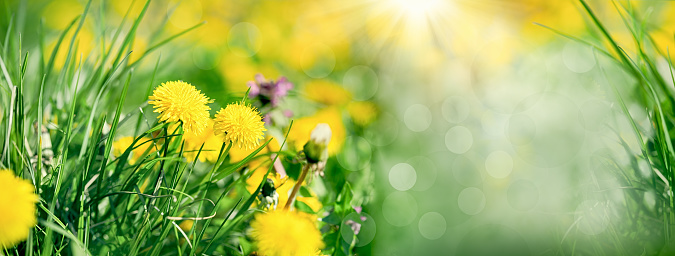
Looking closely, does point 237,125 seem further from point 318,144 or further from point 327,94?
point 327,94

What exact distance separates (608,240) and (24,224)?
40 cm

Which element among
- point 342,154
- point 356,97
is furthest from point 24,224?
point 356,97

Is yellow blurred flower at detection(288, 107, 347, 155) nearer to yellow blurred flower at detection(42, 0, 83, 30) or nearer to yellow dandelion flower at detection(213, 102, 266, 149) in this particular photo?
yellow dandelion flower at detection(213, 102, 266, 149)

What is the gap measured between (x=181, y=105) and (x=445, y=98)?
3.30 feet

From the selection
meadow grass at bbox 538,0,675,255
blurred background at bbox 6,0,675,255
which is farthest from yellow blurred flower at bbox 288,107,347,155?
meadow grass at bbox 538,0,675,255

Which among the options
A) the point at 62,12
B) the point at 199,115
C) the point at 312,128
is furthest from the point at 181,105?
the point at 62,12

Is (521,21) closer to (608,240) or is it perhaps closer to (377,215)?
(377,215)

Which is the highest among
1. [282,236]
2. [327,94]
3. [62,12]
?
[62,12]

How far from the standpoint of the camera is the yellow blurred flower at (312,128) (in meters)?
0.50

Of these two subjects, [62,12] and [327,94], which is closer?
[327,94]

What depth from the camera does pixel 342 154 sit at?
58 cm

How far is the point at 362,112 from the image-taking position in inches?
34.1

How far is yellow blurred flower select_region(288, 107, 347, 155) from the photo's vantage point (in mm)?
500

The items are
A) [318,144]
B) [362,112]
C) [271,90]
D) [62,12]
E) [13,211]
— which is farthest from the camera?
[62,12]
